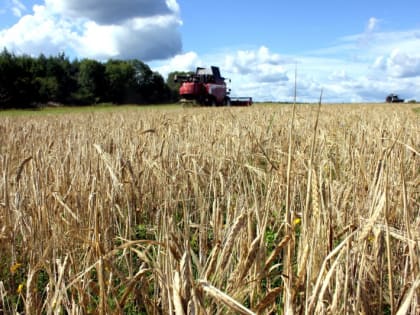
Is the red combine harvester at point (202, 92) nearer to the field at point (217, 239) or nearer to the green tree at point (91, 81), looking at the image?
the field at point (217, 239)

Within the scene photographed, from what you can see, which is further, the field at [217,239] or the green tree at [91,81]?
the green tree at [91,81]

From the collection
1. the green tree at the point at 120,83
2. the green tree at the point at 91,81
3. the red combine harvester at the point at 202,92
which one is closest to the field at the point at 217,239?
the red combine harvester at the point at 202,92

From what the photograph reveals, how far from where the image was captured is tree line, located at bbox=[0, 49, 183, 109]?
1537 inches

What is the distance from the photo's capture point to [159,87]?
63.7m

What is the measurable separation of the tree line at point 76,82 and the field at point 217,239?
37.3 m

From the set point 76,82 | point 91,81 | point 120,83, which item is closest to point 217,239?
point 91,81

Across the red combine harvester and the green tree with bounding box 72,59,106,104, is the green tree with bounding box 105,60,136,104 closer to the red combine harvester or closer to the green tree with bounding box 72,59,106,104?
the green tree with bounding box 72,59,106,104

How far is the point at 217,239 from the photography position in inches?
70.7

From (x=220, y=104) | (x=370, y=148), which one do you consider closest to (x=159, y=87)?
(x=220, y=104)

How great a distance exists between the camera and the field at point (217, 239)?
4.13 ft

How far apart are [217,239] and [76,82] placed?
56431 millimetres

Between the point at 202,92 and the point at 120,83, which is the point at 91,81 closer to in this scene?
the point at 120,83

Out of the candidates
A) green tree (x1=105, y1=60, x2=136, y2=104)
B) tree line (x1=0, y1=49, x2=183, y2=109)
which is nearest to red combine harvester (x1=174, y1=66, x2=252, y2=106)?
tree line (x1=0, y1=49, x2=183, y2=109)

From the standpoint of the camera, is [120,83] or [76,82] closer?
[76,82]
